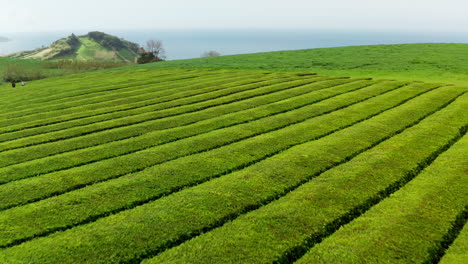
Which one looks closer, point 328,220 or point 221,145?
point 328,220

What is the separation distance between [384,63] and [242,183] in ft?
141

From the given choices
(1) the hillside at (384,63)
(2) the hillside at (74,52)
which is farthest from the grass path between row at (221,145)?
(2) the hillside at (74,52)

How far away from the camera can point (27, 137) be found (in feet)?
67.1

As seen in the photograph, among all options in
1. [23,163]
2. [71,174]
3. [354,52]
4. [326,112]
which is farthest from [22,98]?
[354,52]

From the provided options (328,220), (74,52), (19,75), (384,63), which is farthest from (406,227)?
(74,52)

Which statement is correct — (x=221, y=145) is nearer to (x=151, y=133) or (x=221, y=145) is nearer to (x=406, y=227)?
(x=151, y=133)

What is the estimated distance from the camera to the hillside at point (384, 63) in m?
39.8

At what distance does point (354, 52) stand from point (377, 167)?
52.6 meters

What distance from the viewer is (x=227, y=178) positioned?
13250 millimetres

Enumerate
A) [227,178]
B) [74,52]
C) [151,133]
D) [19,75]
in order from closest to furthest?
[227,178]
[151,133]
[19,75]
[74,52]

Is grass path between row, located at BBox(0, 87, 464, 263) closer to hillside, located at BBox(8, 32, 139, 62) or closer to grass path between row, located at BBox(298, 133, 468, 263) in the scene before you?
grass path between row, located at BBox(298, 133, 468, 263)

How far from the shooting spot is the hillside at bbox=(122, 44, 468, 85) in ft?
131

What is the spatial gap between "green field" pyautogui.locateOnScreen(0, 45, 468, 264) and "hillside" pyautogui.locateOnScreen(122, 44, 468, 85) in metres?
16.1

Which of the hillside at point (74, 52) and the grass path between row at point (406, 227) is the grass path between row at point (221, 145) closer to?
the grass path between row at point (406, 227)
